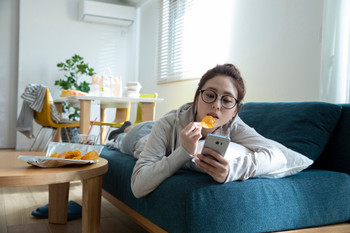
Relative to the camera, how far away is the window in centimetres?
395

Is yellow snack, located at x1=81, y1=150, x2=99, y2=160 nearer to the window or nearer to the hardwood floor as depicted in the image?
the hardwood floor

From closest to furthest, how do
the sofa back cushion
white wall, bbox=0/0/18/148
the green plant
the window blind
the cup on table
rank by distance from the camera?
the sofa back cushion, the cup on table, the window blind, the green plant, white wall, bbox=0/0/18/148

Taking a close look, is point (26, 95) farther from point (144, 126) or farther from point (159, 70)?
point (144, 126)

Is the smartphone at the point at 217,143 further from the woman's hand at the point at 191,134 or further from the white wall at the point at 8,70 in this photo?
the white wall at the point at 8,70

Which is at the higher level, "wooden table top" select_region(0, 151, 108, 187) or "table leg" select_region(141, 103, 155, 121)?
"table leg" select_region(141, 103, 155, 121)

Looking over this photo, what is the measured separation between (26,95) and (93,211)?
9.73 ft

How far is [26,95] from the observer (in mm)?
4055

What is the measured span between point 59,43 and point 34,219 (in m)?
4.40

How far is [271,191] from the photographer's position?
1.23 metres

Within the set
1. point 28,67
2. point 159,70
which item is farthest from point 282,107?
point 28,67

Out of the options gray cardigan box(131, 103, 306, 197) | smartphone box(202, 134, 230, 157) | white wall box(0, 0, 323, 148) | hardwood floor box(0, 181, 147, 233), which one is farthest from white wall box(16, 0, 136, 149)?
smartphone box(202, 134, 230, 157)

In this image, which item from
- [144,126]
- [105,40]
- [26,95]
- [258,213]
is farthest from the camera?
[105,40]

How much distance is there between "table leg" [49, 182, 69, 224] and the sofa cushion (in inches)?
29.7

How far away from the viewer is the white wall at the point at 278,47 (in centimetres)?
272
